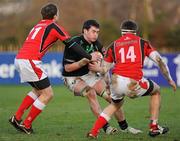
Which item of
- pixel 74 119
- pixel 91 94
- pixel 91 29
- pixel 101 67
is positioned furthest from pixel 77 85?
pixel 74 119

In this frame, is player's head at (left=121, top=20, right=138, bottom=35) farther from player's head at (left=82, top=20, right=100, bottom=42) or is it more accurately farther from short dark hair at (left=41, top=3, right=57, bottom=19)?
short dark hair at (left=41, top=3, right=57, bottom=19)

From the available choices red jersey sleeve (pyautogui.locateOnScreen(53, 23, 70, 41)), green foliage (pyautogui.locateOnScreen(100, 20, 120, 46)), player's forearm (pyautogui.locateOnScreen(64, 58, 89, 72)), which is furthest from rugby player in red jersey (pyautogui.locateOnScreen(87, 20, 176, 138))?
green foliage (pyautogui.locateOnScreen(100, 20, 120, 46))

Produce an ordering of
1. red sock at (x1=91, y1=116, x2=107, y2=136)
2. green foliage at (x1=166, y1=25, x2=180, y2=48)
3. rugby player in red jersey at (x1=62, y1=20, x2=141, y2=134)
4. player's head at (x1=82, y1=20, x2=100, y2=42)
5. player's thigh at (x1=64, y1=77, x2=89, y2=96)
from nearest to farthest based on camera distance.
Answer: red sock at (x1=91, y1=116, x2=107, y2=136), player's head at (x1=82, y1=20, x2=100, y2=42), rugby player in red jersey at (x1=62, y1=20, x2=141, y2=134), player's thigh at (x1=64, y1=77, x2=89, y2=96), green foliage at (x1=166, y1=25, x2=180, y2=48)

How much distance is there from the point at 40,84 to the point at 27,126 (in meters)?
0.76

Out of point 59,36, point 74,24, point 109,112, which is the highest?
point 59,36

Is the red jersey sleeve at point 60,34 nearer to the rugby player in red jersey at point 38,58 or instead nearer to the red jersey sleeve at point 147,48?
the rugby player in red jersey at point 38,58

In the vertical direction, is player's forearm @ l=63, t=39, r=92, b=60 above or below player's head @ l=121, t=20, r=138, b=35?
below

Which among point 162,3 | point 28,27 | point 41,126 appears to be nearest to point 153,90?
point 41,126

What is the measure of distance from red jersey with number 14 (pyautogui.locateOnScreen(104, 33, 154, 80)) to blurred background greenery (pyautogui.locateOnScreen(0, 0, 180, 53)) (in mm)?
31661

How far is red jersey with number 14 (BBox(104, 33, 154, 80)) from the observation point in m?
10.8

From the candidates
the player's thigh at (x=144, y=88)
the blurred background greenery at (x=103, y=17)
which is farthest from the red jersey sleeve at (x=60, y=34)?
the blurred background greenery at (x=103, y=17)

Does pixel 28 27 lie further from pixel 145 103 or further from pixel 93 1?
pixel 145 103

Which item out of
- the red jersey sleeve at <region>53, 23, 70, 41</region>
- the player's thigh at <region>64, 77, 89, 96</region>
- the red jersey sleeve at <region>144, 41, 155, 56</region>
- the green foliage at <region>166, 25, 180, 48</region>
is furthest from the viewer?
the green foliage at <region>166, 25, 180, 48</region>

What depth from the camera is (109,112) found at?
10953mm
